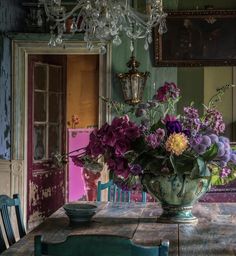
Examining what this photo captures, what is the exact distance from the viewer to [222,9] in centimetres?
500

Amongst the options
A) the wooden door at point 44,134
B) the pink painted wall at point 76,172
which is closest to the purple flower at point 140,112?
the wooden door at point 44,134

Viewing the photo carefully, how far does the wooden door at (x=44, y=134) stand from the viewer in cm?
539

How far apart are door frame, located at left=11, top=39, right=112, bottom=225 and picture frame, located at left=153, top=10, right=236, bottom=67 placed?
515mm

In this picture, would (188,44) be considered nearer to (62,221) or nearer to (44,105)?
Result: (44,105)

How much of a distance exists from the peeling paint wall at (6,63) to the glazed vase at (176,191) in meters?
2.73

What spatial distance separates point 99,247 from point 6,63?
379 centimetres

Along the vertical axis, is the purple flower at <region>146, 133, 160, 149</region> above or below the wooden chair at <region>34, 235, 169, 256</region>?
above

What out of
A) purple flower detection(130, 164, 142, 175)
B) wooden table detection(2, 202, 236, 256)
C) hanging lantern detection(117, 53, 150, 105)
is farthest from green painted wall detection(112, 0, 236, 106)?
purple flower detection(130, 164, 142, 175)

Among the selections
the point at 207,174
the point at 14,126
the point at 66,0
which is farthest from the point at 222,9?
the point at 207,174

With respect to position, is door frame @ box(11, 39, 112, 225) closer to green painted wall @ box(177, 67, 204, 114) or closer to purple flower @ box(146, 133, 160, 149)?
green painted wall @ box(177, 67, 204, 114)

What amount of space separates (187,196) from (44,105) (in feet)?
11.0

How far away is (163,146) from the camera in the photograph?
2518mm

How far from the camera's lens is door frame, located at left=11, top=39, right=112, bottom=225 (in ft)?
16.8

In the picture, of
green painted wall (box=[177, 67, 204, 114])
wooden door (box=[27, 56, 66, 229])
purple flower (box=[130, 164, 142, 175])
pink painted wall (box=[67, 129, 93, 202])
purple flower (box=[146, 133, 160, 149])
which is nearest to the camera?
purple flower (box=[146, 133, 160, 149])
